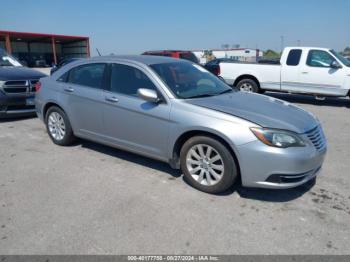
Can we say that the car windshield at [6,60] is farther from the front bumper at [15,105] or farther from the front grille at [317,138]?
the front grille at [317,138]

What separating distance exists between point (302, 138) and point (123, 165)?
2.52 metres

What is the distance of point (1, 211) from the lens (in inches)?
133

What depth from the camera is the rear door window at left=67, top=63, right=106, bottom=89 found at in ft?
15.5

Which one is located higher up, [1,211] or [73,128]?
[73,128]

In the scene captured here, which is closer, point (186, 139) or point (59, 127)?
point (186, 139)

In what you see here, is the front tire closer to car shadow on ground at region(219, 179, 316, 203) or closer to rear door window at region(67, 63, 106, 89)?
car shadow on ground at region(219, 179, 316, 203)

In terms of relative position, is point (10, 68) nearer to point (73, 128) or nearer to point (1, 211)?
point (73, 128)

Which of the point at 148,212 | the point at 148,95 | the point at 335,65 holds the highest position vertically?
the point at 335,65

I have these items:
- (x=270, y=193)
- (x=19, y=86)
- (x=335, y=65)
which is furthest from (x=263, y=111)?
(x=335, y=65)

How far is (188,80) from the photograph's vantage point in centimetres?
445

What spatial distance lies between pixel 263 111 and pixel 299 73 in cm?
724

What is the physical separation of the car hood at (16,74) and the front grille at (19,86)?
102 mm

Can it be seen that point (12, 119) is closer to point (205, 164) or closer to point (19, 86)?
point (19, 86)

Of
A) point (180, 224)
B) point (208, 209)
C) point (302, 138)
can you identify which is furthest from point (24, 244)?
point (302, 138)
